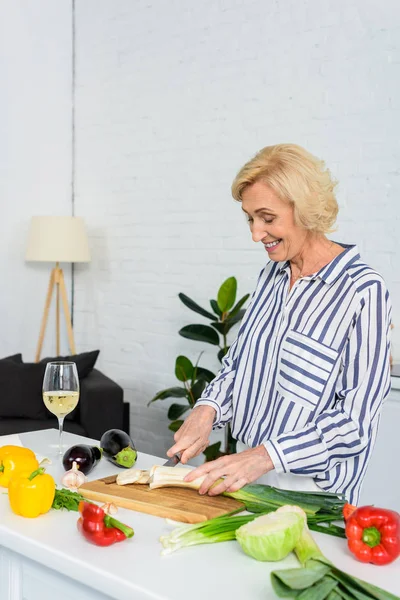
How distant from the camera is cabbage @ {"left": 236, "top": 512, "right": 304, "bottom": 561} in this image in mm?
1312

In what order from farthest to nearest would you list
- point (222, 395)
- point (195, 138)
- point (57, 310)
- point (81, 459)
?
point (57, 310), point (195, 138), point (222, 395), point (81, 459)

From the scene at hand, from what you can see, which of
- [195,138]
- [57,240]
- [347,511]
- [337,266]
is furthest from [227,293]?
[347,511]

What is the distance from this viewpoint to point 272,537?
1312mm

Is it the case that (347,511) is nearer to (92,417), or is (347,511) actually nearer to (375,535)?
(375,535)

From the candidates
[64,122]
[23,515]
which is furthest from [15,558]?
[64,122]

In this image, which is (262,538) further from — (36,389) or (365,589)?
(36,389)

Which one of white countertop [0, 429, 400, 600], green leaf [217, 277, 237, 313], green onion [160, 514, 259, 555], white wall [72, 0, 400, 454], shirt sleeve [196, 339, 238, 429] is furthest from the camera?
green leaf [217, 277, 237, 313]

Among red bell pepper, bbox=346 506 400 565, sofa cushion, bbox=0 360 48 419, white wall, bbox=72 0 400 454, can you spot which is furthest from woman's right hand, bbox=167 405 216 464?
sofa cushion, bbox=0 360 48 419

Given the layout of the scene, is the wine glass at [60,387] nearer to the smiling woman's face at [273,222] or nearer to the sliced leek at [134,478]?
the sliced leek at [134,478]

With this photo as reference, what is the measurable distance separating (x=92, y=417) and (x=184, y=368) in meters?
0.58

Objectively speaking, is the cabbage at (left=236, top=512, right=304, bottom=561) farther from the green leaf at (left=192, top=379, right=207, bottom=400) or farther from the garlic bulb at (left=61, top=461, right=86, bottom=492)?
the green leaf at (left=192, top=379, right=207, bottom=400)

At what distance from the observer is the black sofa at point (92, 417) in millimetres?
4234

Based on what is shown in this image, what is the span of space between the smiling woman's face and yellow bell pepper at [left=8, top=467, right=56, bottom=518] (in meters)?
0.81

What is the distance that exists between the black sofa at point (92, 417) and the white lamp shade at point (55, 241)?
1.03 m
